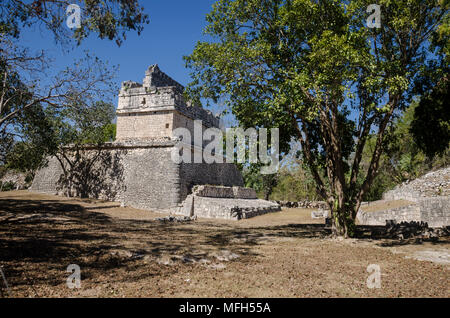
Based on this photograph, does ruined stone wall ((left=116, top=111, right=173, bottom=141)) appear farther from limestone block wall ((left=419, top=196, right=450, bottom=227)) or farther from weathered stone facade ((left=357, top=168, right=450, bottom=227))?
limestone block wall ((left=419, top=196, right=450, bottom=227))

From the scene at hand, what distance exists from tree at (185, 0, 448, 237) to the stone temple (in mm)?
8951

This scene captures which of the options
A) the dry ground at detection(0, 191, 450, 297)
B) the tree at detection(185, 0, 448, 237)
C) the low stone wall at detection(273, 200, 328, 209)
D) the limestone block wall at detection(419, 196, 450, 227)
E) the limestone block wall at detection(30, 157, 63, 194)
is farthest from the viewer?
the low stone wall at detection(273, 200, 328, 209)

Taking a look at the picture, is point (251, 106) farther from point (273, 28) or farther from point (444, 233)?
point (444, 233)

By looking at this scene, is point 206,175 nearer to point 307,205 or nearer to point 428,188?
point 307,205

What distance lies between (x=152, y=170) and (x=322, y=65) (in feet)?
48.0

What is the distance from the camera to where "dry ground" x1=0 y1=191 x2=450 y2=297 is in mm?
4375

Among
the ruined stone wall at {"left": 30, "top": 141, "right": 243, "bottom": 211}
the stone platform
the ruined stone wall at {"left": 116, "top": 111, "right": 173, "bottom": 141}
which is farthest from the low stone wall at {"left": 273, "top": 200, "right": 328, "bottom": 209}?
the ruined stone wall at {"left": 116, "top": 111, "right": 173, "bottom": 141}

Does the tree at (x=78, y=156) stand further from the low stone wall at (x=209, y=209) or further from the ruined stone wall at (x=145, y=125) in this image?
the low stone wall at (x=209, y=209)

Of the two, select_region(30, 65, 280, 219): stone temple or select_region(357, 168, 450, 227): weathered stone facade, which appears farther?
select_region(30, 65, 280, 219): stone temple

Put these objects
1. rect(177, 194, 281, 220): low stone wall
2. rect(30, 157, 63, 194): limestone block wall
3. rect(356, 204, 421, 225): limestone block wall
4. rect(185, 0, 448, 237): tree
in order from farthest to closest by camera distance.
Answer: rect(30, 157, 63, 194): limestone block wall
rect(177, 194, 281, 220): low stone wall
rect(356, 204, 421, 225): limestone block wall
rect(185, 0, 448, 237): tree

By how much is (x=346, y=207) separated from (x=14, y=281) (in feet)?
31.9

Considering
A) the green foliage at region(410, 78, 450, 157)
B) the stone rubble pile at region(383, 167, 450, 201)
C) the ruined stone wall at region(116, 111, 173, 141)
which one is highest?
the ruined stone wall at region(116, 111, 173, 141)

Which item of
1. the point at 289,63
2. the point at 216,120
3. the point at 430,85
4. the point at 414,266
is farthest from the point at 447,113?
the point at 216,120

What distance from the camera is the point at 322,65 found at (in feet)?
28.5
